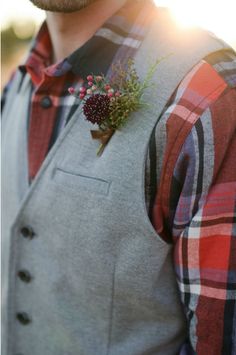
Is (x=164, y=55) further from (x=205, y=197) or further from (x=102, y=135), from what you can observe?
(x=205, y=197)

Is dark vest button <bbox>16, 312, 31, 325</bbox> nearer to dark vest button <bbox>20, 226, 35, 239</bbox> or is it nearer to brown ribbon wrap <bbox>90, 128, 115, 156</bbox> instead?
dark vest button <bbox>20, 226, 35, 239</bbox>

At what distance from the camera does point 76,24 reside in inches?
54.7

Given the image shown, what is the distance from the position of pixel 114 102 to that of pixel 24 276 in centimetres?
57

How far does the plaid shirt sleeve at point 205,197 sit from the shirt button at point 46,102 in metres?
0.44

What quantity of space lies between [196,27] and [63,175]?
0.49m

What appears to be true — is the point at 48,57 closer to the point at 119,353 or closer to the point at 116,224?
the point at 116,224

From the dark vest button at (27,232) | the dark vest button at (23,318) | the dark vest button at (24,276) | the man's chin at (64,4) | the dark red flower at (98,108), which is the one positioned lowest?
the dark vest button at (23,318)

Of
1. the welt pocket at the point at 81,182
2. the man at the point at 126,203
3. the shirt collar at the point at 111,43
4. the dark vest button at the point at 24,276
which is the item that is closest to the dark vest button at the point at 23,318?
the man at the point at 126,203

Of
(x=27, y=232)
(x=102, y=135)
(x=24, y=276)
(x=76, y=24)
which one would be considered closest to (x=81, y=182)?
(x=102, y=135)

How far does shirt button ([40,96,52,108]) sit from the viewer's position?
55.3 inches

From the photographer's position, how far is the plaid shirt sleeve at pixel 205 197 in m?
1.04

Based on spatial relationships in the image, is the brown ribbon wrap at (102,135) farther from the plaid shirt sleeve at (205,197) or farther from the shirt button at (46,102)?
the shirt button at (46,102)

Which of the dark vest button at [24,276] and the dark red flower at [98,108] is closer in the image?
the dark red flower at [98,108]

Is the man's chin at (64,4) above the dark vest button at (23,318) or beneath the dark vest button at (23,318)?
above
